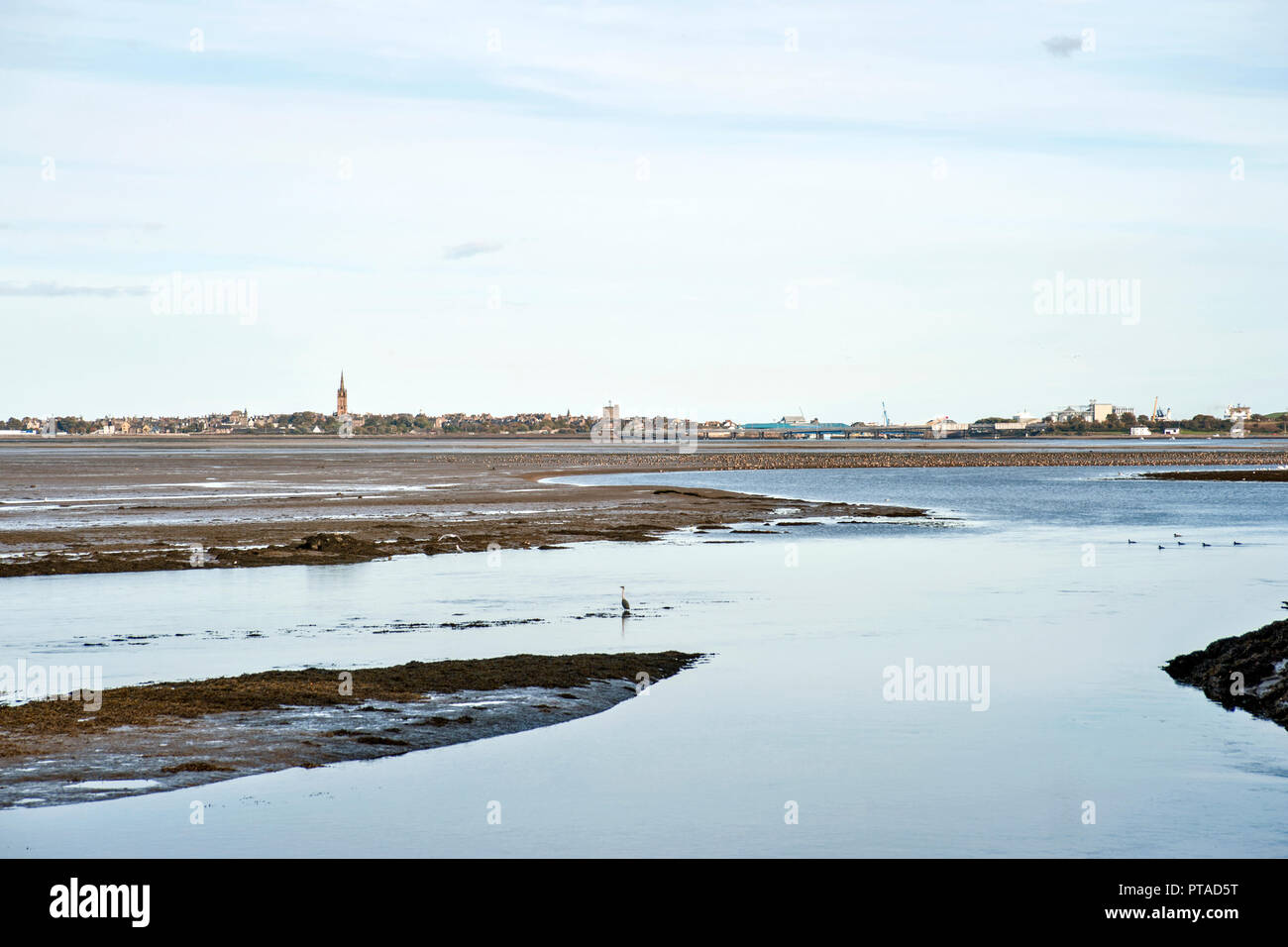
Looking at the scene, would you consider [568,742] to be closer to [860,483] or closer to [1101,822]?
[1101,822]

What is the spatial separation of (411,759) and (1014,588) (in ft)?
56.8

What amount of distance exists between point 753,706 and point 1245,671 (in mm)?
6450

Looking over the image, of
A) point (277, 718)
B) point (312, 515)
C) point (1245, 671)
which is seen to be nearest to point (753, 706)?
point (277, 718)

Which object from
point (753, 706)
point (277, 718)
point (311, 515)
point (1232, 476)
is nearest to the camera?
point (277, 718)

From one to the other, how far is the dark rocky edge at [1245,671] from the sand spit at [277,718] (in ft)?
22.4

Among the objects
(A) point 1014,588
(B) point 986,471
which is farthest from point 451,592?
(B) point 986,471

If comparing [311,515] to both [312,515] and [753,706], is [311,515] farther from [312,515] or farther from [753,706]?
[753,706]

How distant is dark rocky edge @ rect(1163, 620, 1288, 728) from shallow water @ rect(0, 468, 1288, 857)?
1.10 ft

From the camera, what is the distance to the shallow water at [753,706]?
33.3 feet

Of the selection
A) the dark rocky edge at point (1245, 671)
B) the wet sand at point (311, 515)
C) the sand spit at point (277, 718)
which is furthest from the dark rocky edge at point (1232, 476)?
the sand spit at point (277, 718)

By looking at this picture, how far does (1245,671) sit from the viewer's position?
15891 mm

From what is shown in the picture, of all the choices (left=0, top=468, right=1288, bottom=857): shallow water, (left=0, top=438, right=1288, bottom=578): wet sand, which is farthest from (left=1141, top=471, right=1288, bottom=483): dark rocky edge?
(left=0, top=468, right=1288, bottom=857): shallow water

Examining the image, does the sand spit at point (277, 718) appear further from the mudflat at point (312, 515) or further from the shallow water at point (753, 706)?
the mudflat at point (312, 515)
